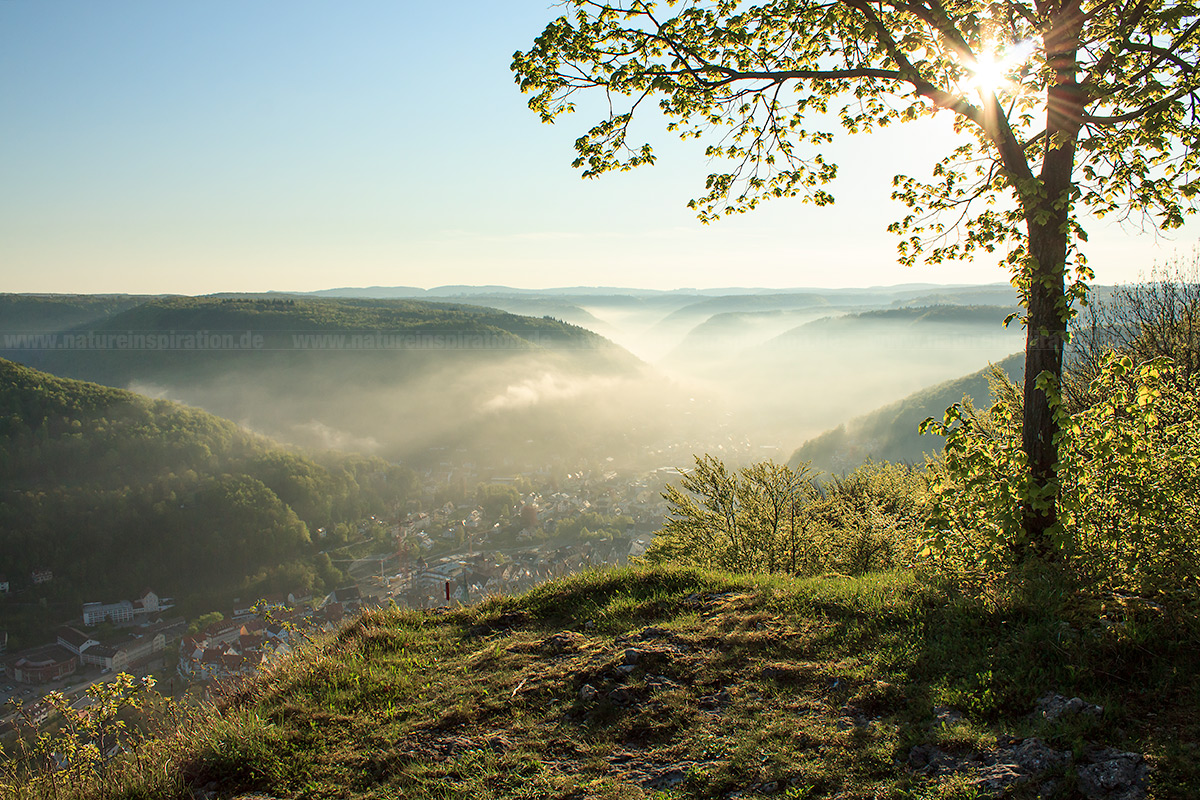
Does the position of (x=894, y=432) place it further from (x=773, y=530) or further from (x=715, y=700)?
(x=715, y=700)

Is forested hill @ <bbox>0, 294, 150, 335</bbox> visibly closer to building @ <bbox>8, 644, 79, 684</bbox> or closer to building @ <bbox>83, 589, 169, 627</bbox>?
building @ <bbox>83, 589, 169, 627</bbox>

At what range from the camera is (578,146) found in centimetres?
645

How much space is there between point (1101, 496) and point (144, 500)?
7011cm

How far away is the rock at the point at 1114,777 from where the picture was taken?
281 centimetres

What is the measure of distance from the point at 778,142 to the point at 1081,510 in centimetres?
495

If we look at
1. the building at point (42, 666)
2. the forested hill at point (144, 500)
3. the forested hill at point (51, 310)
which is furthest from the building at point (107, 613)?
the forested hill at point (51, 310)

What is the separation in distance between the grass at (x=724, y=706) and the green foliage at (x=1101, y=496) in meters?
0.51

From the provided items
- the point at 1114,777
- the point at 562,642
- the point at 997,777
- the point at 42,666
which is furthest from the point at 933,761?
the point at 42,666

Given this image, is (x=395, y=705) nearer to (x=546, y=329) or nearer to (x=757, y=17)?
(x=757, y=17)

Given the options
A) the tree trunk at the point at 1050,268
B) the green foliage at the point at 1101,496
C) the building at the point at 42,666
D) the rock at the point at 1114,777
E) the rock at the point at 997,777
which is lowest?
the building at the point at 42,666

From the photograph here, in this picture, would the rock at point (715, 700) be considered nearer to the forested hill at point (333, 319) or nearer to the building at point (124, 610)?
the building at point (124, 610)

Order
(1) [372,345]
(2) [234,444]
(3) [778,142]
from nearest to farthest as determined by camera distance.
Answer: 1. (3) [778,142]
2. (2) [234,444]
3. (1) [372,345]

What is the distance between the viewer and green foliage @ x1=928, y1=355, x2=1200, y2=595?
4.62 meters

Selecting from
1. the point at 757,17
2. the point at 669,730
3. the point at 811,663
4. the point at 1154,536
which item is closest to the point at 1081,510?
the point at 1154,536
